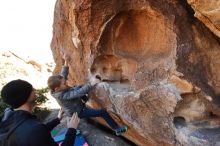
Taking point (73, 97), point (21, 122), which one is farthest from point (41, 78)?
point (21, 122)

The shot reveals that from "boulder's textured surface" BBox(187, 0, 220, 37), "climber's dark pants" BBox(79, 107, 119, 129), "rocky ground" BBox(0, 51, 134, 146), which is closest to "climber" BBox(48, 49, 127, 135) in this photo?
"climber's dark pants" BBox(79, 107, 119, 129)

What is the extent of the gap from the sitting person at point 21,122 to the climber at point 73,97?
218 centimetres

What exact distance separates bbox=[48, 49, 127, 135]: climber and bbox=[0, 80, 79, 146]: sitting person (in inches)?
85.8

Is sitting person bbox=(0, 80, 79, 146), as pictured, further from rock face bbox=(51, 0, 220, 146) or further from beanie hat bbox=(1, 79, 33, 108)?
rock face bbox=(51, 0, 220, 146)

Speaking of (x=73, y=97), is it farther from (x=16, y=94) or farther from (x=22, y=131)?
(x=22, y=131)

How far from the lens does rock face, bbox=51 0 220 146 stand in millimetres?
5402

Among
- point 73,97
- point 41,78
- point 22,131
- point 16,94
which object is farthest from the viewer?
point 41,78

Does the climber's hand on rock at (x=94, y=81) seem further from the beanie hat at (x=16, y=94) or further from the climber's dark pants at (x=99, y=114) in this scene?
the beanie hat at (x=16, y=94)

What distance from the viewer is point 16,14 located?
22094 mm

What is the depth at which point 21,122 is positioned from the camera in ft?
11.5

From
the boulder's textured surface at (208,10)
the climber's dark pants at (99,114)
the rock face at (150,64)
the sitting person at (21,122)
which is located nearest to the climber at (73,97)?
the climber's dark pants at (99,114)

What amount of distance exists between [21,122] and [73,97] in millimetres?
2577

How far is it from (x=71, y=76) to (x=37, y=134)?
15.4 ft

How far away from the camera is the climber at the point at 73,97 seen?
19.7 ft
